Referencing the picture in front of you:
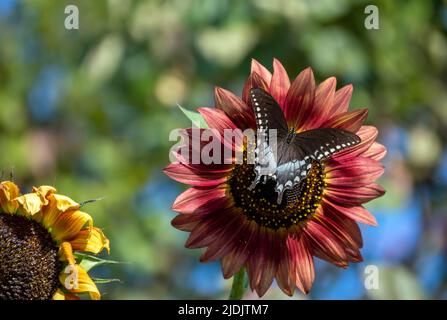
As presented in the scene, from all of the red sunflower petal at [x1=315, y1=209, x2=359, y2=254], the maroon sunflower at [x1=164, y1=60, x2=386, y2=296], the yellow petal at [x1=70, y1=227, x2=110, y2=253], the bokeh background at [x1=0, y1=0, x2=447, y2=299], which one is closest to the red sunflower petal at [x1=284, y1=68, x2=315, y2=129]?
the maroon sunflower at [x1=164, y1=60, x2=386, y2=296]

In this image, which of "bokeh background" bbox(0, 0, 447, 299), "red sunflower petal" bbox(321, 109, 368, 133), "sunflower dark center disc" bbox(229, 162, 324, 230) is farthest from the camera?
"bokeh background" bbox(0, 0, 447, 299)

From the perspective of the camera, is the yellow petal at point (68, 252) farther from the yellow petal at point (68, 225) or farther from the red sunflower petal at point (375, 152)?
the red sunflower petal at point (375, 152)

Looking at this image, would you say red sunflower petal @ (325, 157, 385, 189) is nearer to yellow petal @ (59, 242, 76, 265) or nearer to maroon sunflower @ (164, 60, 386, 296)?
maroon sunflower @ (164, 60, 386, 296)

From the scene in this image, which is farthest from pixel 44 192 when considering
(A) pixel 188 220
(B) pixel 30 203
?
(A) pixel 188 220

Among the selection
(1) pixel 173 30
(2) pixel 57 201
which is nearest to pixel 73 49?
(1) pixel 173 30

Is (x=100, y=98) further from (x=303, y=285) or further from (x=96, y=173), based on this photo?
(x=303, y=285)

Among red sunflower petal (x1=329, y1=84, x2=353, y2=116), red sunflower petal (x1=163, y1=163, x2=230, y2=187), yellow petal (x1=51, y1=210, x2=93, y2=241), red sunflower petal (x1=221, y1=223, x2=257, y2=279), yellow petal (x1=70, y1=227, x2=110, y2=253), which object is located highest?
red sunflower petal (x1=329, y1=84, x2=353, y2=116)

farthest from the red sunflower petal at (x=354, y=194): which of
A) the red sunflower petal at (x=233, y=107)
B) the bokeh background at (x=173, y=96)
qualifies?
the bokeh background at (x=173, y=96)
